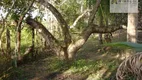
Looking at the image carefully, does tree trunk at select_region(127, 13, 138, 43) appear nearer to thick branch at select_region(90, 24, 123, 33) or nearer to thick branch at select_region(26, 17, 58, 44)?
thick branch at select_region(90, 24, 123, 33)

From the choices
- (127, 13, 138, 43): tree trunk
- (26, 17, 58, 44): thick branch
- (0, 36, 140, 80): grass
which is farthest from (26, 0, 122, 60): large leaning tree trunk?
(127, 13, 138, 43): tree trunk

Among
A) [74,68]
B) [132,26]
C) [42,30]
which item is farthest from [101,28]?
[42,30]

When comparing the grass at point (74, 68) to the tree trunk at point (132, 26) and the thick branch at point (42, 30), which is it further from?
the thick branch at point (42, 30)

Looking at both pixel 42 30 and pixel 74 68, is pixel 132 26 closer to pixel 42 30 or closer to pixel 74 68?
pixel 74 68

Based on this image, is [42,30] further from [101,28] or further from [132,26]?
[132,26]

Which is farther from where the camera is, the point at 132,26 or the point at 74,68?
the point at 74,68

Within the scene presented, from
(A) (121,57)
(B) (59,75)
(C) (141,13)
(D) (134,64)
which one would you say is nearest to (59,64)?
(B) (59,75)

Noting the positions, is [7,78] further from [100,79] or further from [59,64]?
[100,79]

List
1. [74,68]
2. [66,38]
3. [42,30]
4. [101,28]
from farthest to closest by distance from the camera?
[74,68] → [101,28] → [66,38] → [42,30]

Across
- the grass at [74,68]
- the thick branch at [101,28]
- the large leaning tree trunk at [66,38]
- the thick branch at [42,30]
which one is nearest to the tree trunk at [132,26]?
the grass at [74,68]

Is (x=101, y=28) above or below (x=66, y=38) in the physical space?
above

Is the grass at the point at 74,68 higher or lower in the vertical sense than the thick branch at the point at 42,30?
lower

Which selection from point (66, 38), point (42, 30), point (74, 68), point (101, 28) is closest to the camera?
point (42, 30)

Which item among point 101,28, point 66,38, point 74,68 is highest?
point 101,28
